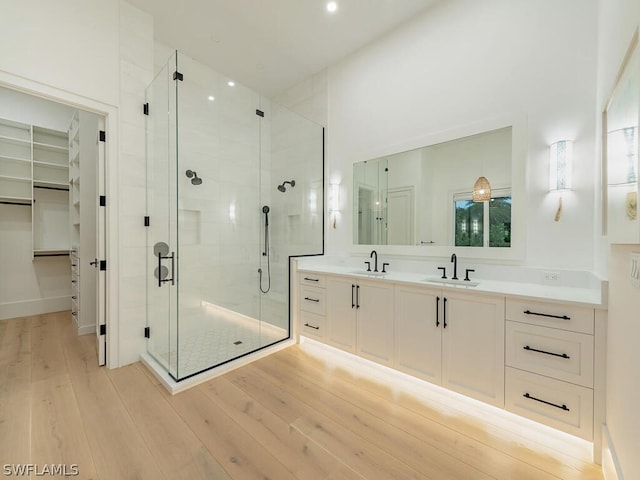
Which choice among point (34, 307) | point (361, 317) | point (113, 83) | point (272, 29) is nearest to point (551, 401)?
point (361, 317)

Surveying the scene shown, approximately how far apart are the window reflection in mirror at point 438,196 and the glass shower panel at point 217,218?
1344mm

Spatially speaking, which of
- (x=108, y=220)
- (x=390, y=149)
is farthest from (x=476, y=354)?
(x=108, y=220)

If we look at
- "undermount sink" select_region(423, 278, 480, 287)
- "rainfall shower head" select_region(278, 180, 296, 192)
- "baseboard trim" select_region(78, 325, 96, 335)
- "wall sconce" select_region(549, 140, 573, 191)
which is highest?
"rainfall shower head" select_region(278, 180, 296, 192)

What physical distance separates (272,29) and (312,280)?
2.83 m

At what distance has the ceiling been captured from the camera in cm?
267

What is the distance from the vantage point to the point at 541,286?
1972mm

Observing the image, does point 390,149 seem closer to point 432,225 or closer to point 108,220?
point 432,225

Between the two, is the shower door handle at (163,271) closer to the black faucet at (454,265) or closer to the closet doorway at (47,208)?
the closet doorway at (47,208)

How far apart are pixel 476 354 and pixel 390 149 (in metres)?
2.11

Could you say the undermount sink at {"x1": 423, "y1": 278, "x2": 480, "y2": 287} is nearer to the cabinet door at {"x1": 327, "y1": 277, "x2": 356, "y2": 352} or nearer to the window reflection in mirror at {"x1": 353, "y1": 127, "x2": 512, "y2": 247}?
the window reflection in mirror at {"x1": 353, "y1": 127, "x2": 512, "y2": 247}

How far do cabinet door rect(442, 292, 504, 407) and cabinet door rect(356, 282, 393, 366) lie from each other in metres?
0.45

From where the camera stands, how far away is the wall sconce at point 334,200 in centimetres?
349

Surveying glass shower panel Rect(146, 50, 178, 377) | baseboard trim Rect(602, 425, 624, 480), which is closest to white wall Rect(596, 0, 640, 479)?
baseboard trim Rect(602, 425, 624, 480)

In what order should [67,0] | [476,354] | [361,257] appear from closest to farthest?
[476,354], [67,0], [361,257]
